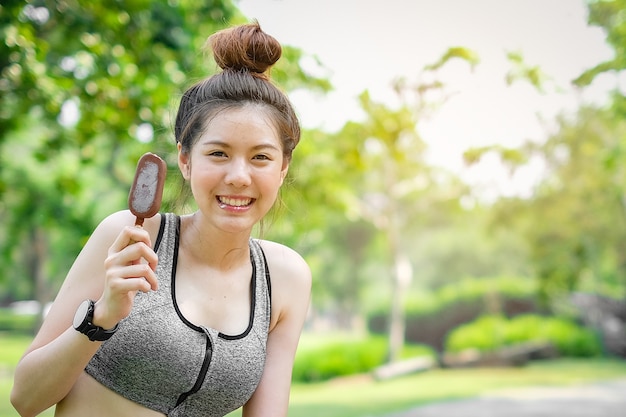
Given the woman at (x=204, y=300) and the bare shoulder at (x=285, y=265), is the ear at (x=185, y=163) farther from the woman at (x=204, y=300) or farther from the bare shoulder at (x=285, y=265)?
the bare shoulder at (x=285, y=265)

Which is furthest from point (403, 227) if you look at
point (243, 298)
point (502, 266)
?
point (243, 298)

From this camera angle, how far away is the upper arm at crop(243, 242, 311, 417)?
5.72 feet

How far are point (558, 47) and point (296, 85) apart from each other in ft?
7.41

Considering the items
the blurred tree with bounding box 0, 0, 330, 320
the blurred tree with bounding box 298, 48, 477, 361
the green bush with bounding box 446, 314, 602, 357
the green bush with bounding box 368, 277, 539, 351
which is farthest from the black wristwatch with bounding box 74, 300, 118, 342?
the green bush with bounding box 368, 277, 539, 351

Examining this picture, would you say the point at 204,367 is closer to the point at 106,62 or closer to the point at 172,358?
the point at 172,358

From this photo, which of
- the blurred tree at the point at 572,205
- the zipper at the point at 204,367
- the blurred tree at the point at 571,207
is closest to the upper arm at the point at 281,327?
the zipper at the point at 204,367

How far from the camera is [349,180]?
13.5 metres

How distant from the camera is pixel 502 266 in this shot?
18062 mm

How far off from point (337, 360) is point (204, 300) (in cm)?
1077

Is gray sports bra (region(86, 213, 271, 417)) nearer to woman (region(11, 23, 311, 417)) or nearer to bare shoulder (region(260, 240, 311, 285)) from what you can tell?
woman (region(11, 23, 311, 417))

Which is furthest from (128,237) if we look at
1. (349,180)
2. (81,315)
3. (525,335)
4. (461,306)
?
(461,306)

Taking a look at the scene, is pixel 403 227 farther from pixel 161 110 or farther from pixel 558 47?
pixel 161 110

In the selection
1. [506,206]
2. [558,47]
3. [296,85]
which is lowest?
[296,85]

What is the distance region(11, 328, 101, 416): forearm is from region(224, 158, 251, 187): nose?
1.47 feet
